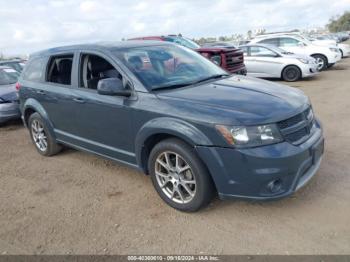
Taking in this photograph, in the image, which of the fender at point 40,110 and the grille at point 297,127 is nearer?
the grille at point 297,127

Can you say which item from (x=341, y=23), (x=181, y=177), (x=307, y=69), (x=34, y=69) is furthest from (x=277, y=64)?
(x=341, y=23)

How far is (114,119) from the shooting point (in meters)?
4.07

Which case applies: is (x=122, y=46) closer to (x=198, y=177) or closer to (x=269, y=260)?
(x=198, y=177)

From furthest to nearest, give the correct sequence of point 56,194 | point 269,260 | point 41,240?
1. point 56,194
2. point 41,240
3. point 269,260

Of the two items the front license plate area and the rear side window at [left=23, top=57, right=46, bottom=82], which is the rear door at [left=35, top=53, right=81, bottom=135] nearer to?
the rear side window at [left=23, top=57, right=46, bottom=82]

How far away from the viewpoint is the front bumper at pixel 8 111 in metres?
7.81

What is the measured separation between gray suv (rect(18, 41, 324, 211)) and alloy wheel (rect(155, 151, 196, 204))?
11 millimetres

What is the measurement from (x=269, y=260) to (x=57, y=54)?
399 centimetres

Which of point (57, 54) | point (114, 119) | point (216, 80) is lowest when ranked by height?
point (114, 119)

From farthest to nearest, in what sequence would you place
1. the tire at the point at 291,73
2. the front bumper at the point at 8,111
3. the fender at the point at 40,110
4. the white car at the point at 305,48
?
the white car at the point at 305,48 → the tire at the point at 291,73 → the front bumper at the point at 8,111 → the fender at the point at 40,110

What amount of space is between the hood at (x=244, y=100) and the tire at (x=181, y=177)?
457 mm

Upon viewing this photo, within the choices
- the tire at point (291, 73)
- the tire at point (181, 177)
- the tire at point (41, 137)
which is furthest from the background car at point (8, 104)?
the tire at point (291, 73)

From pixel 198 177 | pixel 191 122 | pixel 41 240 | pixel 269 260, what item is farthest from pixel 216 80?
pixel 41 240

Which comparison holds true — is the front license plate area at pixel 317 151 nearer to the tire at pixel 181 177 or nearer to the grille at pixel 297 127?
the grille at pixel 297 127
